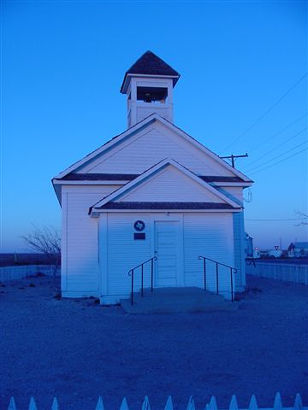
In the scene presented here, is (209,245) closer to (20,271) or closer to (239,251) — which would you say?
(239,251)

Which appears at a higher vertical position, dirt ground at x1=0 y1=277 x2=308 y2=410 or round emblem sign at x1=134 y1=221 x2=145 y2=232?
round emblem sign at x1=134 y1=221 x2=145 y2=232

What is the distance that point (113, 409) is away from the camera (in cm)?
545

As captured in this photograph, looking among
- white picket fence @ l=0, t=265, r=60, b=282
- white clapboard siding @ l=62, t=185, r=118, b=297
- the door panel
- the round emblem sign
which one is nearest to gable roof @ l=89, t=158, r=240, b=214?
the round emblem sign

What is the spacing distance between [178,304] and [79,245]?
19.3 ft

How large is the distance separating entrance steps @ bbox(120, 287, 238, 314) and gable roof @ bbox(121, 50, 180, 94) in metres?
10.0

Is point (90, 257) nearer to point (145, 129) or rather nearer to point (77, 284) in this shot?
point (77, 284)

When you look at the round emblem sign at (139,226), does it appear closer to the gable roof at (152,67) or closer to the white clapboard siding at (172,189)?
the white clapboard siding at (172,189)

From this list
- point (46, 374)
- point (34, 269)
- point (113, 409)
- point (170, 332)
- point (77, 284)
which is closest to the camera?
point (113, 409)

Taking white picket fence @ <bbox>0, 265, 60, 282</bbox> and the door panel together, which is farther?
white picket fence @ <bbox>0, 265, 60, 282</bbox>

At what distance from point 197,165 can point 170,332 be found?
10.0 m

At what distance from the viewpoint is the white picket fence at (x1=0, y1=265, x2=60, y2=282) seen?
28.8 metres

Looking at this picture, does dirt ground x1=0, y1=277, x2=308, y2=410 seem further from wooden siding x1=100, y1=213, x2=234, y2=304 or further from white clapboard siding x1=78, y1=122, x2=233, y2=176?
white clapboard siding x1=78, y1=122, x2=233, y2=176

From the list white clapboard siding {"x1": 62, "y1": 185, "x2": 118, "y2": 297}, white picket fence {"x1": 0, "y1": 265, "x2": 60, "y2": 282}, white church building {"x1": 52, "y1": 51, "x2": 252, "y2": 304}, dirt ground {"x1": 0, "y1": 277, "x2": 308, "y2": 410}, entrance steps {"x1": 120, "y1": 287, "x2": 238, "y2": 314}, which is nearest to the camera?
dirt ground {"x1": 0, "y1": 277, "x2": 308, "y2": 410}

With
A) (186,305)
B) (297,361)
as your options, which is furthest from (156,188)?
(297,361)
